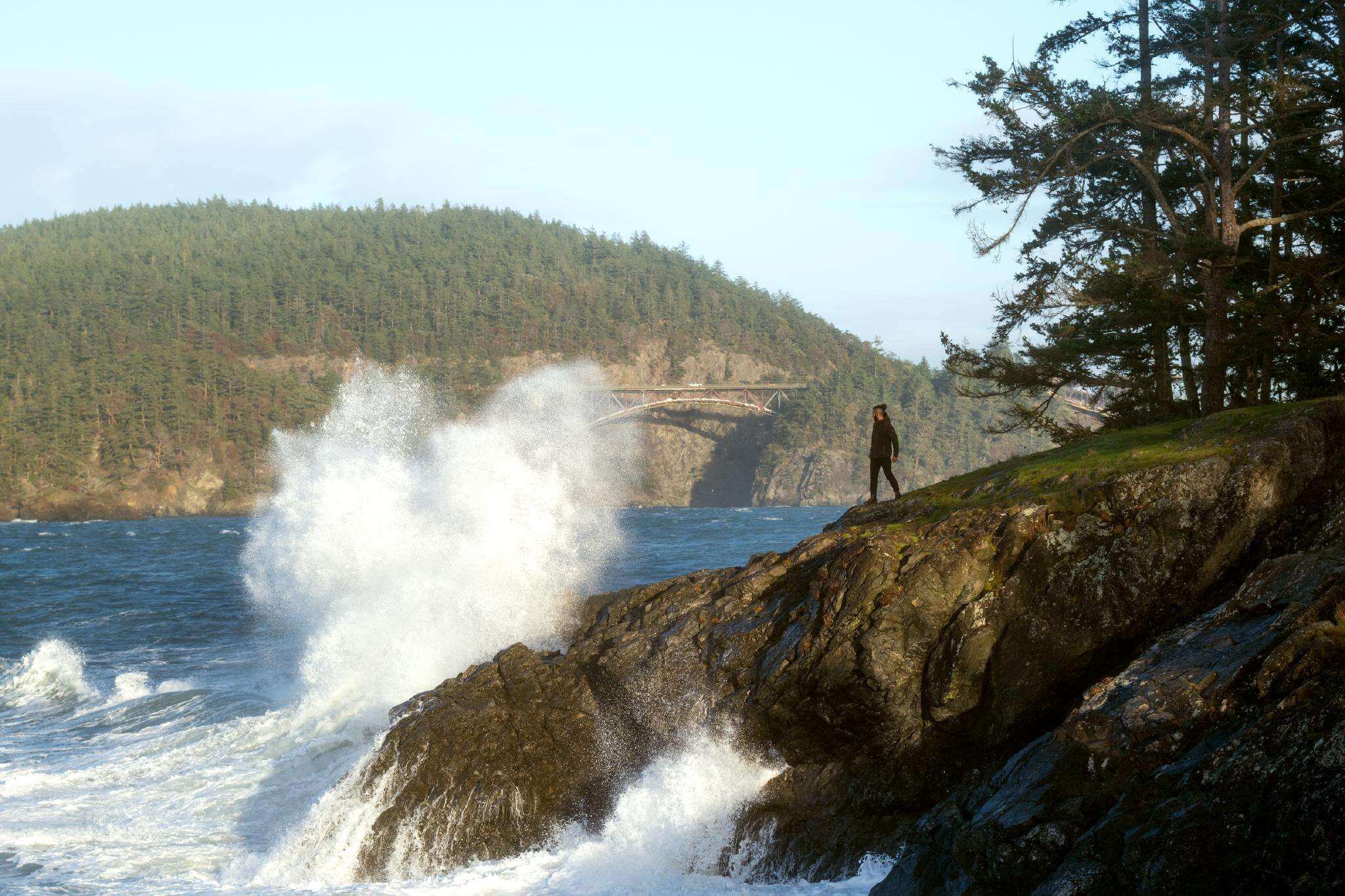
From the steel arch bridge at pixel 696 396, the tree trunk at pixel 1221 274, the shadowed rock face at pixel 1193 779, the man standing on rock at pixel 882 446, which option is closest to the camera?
the shadowed rock face at pixel 1193 779

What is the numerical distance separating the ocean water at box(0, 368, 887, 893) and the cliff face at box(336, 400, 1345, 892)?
589mm

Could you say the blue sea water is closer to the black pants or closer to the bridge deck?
the black pants

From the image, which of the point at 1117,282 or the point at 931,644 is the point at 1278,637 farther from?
the point at 1117,282

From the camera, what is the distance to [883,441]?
14.5 metres

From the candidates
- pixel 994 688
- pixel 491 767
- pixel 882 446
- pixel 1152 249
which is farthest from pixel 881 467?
pixel 491 767

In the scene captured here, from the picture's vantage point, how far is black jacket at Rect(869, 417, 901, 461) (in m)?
14.3

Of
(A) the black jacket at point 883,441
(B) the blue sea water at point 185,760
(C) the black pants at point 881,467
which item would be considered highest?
(A) the black jacket at point 883,441

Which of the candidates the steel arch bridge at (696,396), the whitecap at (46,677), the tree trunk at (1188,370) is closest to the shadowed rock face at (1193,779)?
the tree trunk at (1188,370)

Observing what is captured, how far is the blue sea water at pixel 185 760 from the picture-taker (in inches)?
382

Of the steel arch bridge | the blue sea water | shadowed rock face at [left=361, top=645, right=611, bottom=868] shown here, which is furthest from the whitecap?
the steel arch bridge

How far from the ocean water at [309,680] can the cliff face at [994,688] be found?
→ 589 mm

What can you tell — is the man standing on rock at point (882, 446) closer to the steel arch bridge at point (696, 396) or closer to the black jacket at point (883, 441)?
the black jacket at point (883, 441)

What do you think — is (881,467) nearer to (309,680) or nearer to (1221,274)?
(1221,274)

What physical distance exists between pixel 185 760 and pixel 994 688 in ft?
34.0
